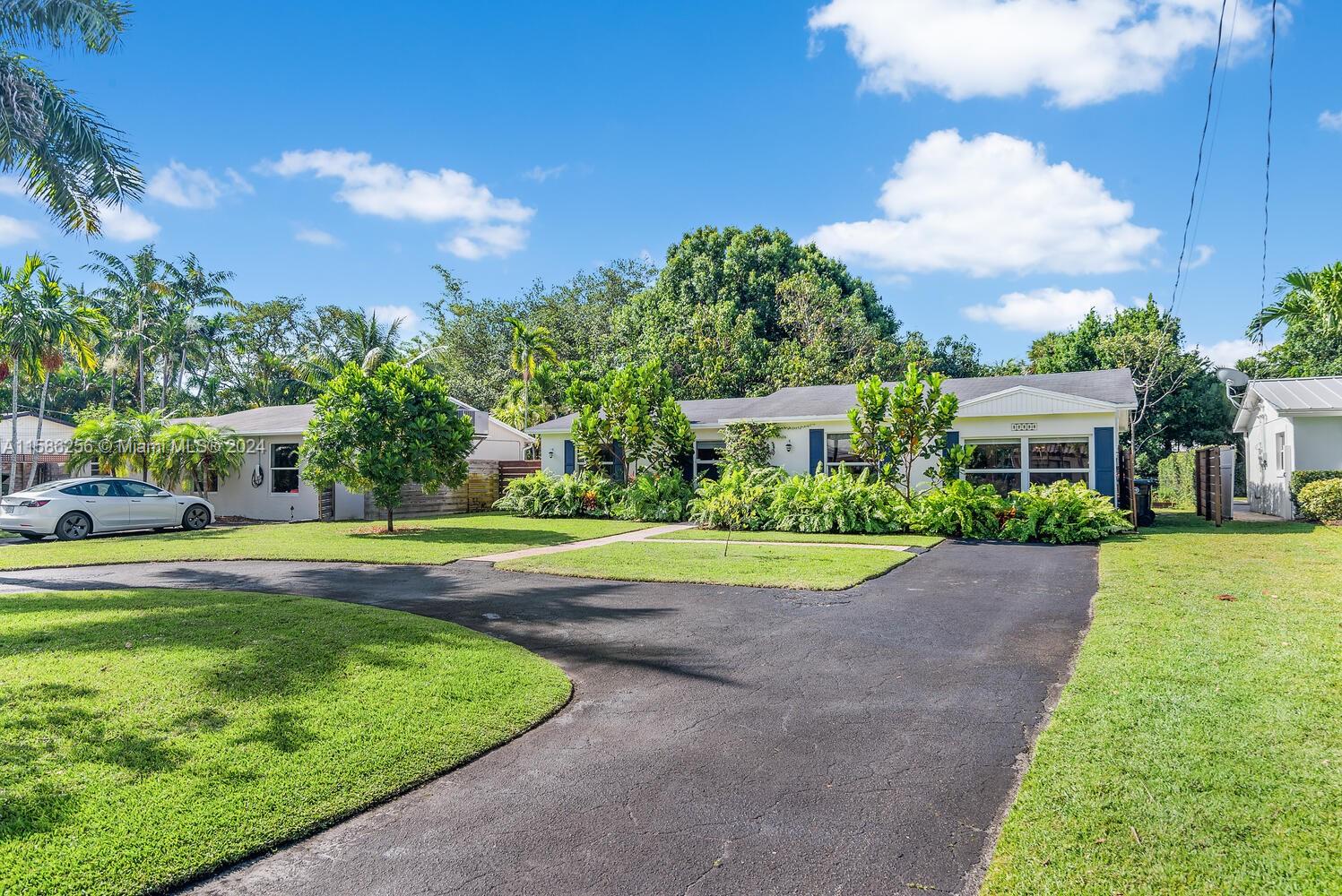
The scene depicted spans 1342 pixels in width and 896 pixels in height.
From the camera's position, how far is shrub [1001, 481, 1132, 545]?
48.4 feet

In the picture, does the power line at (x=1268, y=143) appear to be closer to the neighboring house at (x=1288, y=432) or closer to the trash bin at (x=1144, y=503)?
the neighboring house at (x=1288, y=432)

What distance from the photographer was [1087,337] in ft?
107

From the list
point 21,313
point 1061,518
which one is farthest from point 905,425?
point 21,313

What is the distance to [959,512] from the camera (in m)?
16.0

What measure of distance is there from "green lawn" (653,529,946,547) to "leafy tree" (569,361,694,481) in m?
4.17

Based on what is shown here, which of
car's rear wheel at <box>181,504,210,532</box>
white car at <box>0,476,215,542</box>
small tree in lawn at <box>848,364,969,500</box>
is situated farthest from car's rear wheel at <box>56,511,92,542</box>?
small tree in lawn at <box>848,364,969,500</box>

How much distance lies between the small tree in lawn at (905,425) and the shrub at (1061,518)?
5.35 ft

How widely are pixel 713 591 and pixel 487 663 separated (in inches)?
161

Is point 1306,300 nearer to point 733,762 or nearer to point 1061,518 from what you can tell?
point 1061,518

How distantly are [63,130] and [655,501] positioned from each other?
46.8 feet

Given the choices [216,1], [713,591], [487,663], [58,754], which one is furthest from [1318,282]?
[216,1]

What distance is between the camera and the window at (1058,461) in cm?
1780

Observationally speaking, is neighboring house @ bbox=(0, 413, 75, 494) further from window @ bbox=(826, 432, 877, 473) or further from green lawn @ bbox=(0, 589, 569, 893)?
green lawn @ bbox=(0, 589, 569, 893)

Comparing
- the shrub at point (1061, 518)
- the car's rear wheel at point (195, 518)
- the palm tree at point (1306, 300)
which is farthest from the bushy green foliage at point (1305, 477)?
the car's rear wheel at point (195, 518)
